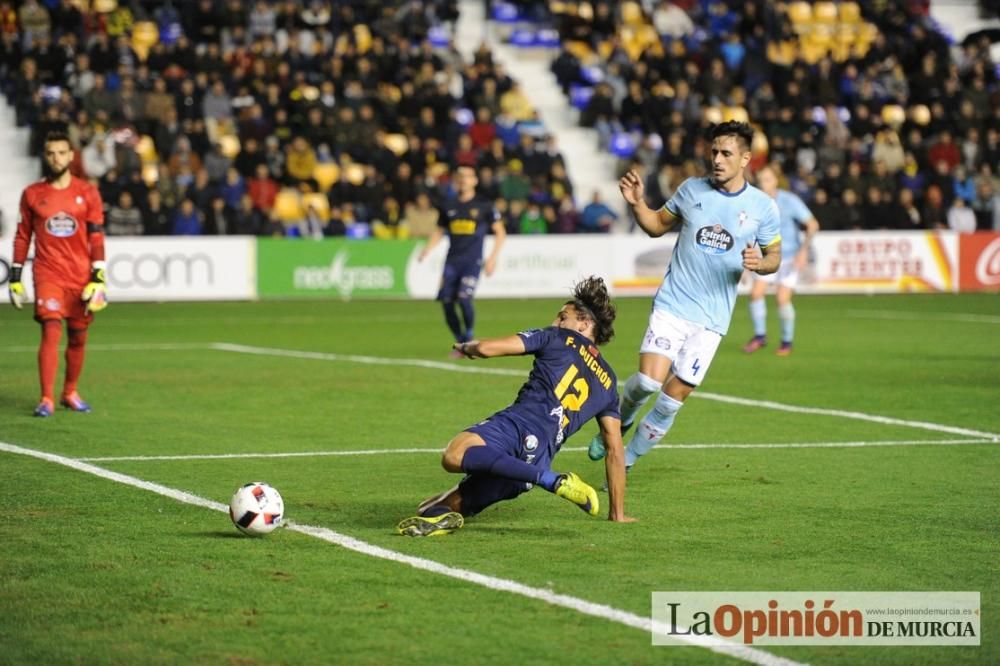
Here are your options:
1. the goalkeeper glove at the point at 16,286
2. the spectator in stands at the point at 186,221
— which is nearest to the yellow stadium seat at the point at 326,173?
the spectator in stands at the point at 186,221

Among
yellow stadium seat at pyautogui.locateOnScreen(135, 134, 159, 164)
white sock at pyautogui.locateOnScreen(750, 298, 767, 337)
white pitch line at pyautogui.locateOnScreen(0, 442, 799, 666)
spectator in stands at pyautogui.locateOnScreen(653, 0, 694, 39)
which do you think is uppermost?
spectator in stands at pyautogui.locateOnScreen(653, 0, 694, 39)

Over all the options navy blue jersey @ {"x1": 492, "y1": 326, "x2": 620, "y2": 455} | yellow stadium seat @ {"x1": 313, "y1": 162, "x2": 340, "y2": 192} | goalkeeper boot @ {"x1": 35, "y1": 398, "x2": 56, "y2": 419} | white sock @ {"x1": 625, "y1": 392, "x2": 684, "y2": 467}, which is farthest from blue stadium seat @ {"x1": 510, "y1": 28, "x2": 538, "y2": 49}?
navy blue jersey @ {"x1": 492, "y1": 326, "x2": 620, "y2": 455}

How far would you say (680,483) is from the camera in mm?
9867

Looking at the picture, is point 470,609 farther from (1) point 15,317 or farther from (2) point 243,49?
(2) point 243,49

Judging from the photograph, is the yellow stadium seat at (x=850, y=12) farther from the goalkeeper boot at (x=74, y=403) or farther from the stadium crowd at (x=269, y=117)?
the goalkeeper boot at (x=74, y=403)

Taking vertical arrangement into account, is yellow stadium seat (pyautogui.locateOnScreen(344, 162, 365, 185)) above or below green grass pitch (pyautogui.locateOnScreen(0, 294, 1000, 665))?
A: above

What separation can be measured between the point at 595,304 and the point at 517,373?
8550 millimetres

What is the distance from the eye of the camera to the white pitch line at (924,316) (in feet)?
80.2

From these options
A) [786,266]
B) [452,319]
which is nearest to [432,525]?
[452,319]

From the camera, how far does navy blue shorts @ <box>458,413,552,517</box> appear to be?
8016 millimetres

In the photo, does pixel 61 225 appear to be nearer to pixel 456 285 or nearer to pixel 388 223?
pixel 456 285

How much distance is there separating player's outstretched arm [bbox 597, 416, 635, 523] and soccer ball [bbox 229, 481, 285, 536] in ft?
5.68

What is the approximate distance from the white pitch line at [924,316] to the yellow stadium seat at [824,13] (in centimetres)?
1518

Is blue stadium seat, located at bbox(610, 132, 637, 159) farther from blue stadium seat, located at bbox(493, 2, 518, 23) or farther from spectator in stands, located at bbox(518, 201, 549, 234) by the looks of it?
spectator in stands, located at bbox(518, 201, 549, 234)
